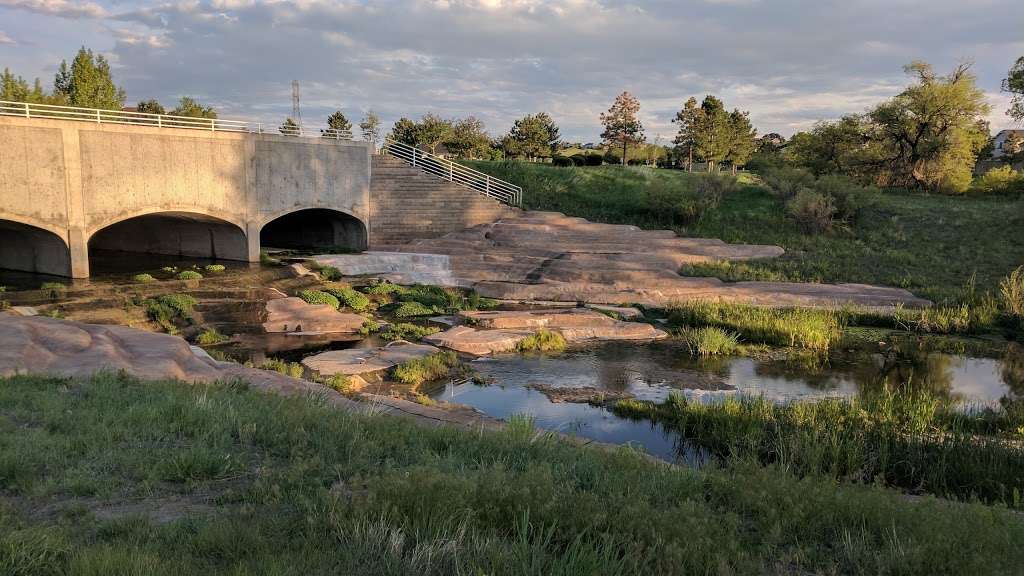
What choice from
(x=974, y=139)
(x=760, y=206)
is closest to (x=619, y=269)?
(x=760, y=206)

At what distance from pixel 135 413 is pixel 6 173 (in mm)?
18401

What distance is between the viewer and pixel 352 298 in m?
21.2

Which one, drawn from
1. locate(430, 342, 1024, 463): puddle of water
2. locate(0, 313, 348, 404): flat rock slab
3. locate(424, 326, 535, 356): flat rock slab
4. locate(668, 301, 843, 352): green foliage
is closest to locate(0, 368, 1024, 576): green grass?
Result: locate(0, 313, 348, 404): flat rock slab

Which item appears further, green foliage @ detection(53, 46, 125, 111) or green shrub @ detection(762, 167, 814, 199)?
green foliage @ detection(53, 46, 125, 111)

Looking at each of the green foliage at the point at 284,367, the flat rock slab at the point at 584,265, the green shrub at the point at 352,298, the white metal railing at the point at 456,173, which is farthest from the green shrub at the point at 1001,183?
the green foliage at the point at 284,367

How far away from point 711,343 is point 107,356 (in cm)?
1225

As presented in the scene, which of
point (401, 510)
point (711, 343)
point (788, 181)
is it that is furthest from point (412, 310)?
point (788, 181)

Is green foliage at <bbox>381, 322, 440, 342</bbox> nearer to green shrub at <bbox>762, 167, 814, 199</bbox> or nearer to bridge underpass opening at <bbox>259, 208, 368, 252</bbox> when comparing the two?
bridge underpass opening at <bbox>259, 208, 368, 252</bbox>

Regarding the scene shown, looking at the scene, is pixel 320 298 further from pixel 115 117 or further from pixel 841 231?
pixel 841 231

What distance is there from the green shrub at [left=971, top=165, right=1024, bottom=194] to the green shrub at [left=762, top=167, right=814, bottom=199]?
11105mm

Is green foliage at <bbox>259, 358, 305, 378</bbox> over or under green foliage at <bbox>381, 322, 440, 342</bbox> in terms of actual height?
under

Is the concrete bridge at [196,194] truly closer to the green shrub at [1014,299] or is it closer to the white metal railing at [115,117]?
the white metal railing at [115,117]

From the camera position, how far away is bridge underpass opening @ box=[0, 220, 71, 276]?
74.9ft

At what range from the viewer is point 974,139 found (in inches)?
1469
